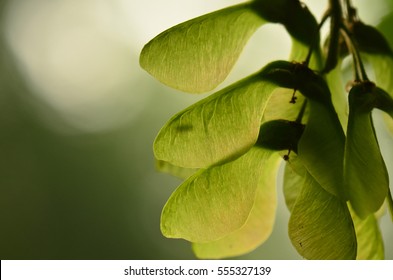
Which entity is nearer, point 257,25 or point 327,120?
point 327,120

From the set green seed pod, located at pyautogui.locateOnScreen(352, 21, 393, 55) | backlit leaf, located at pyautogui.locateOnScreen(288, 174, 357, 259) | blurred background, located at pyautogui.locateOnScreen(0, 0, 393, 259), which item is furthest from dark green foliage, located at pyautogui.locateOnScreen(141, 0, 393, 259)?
blurred background, located at pyautogui.locateOnScreen(0, 0, 393, 259)

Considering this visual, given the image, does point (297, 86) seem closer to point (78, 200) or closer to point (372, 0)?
point (372, 0)

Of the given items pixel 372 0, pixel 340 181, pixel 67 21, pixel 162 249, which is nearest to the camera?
pixel 340 181

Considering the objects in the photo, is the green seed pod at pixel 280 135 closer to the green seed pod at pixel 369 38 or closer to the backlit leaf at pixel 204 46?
the backlit leaf at pixel 204 46

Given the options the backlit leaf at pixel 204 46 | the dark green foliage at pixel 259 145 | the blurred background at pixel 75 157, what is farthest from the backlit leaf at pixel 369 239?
the blurred background at pixel 75 157

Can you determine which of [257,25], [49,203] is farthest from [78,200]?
[257,25]

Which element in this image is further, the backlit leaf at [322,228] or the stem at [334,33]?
the stem at [334,33]
